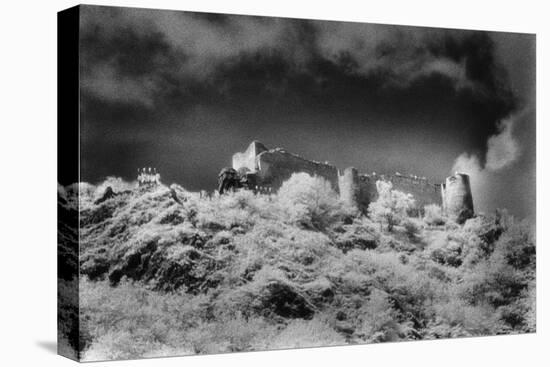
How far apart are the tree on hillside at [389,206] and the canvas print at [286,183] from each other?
2cm

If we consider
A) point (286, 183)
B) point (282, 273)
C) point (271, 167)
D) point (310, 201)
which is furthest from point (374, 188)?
point (282, 273)

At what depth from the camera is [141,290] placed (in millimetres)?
11633

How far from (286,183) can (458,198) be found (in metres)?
2.07

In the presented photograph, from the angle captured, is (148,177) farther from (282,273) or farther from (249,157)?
(282,273)

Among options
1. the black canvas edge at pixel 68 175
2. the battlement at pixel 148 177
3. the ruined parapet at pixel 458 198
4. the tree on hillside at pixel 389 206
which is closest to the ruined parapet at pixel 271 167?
the tree on hillside at pixel 389 206

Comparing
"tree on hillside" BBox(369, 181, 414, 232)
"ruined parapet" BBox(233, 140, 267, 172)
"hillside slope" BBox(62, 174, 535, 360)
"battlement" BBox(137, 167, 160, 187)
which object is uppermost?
"ruined parapet" BBox(233, 140, 267, 172)

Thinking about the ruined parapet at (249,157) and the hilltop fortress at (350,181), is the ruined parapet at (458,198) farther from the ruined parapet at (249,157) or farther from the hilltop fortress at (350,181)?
the ruined parapet at (249,157)

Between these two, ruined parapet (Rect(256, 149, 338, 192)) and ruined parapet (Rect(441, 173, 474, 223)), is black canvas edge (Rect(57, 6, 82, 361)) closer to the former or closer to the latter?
ruined parapet (Rect(256, 149, 338, 192))

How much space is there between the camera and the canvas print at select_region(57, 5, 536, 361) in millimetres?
11570

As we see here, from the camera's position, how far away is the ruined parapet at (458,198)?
523 inches

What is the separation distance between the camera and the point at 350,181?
504 inches

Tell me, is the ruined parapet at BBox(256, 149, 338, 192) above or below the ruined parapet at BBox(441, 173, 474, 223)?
above

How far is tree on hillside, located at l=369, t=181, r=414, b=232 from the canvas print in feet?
0.06

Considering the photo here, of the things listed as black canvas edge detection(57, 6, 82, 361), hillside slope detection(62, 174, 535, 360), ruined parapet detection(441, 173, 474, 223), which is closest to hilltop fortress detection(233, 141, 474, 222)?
ruined parapet detection(441, 173, 474, 223)
